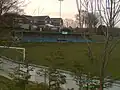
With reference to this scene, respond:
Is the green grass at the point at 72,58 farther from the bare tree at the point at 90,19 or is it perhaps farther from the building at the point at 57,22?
the building at the point at 57,22

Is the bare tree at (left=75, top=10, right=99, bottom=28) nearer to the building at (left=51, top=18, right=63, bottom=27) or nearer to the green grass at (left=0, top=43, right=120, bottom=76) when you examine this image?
the green grass at (left=0, top=43, right=120, bottom=76)

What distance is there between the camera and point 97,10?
18.5ft

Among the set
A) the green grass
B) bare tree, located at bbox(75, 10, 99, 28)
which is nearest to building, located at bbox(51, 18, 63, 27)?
the green grass

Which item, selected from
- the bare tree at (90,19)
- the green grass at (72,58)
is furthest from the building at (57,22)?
the bare tree at (90,19)

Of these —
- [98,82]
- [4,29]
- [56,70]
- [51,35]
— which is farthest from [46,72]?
[51,35]

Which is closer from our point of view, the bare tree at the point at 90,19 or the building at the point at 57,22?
the bare tree at the point at 90,19

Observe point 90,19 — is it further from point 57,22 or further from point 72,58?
point 57,22

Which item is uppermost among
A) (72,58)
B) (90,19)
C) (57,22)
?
(90,19)

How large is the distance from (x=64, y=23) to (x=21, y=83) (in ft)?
230

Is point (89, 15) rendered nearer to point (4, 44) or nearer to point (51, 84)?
point (51, 84)

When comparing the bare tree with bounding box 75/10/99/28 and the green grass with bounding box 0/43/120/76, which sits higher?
the bare tree with bounding box 75/10/99/28

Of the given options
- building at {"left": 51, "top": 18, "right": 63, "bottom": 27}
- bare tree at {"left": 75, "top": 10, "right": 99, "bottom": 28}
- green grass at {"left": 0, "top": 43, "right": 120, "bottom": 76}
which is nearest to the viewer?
bare tree at {"left": 75, "top": 10, "right": 99, "bottom": 28}

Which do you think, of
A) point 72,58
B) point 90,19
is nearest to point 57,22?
point 72,58

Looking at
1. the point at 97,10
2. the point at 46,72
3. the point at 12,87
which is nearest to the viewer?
the point at 97,10
